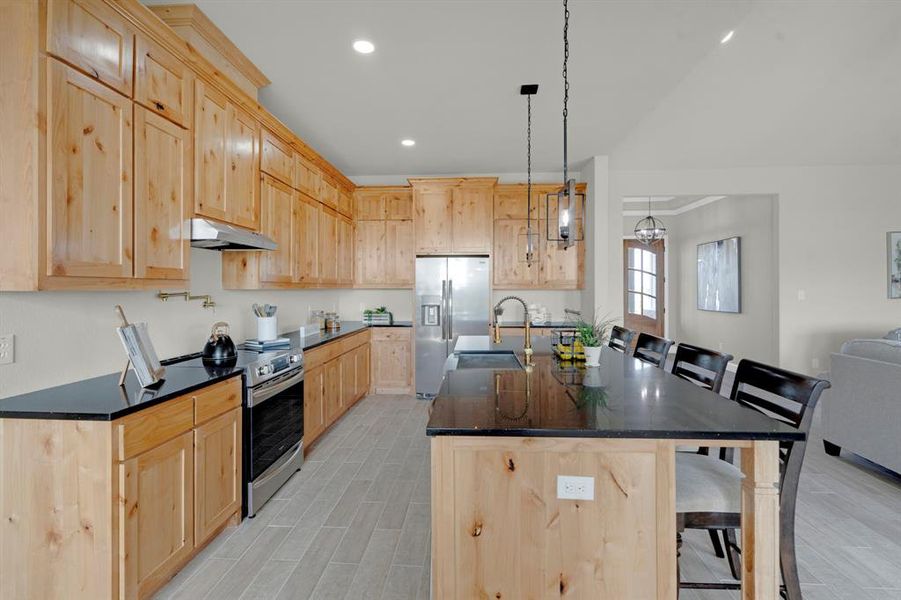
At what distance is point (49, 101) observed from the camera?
158 cm

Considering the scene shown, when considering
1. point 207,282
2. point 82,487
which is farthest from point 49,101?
point 207,282

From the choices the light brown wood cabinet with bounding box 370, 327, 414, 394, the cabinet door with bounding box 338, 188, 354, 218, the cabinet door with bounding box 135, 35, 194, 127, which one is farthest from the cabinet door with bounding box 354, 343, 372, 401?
the cabinet door with bounding box 135, 35, 194, 127

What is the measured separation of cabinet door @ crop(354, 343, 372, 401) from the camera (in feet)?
15.8

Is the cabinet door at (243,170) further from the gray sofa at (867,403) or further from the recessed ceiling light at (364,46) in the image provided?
the gray sofa at (867,403)

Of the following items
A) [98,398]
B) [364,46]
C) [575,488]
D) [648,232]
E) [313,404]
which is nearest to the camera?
[575,488]

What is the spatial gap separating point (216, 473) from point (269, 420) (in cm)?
50

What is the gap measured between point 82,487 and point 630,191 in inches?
225

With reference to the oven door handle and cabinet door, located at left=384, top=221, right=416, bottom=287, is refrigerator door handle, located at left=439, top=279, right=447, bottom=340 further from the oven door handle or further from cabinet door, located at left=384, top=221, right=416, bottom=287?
the oven door handle

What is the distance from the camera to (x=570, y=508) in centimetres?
134

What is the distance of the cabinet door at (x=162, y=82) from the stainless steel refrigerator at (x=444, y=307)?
3114 millimetres

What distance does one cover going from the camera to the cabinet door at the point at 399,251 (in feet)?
18.2

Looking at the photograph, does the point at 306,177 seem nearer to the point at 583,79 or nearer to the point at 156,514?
the point at 583,79

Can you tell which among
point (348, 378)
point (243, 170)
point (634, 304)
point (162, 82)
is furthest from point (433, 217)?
point (634, 304)

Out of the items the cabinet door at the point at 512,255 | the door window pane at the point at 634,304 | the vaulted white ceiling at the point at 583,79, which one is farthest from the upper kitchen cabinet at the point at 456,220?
the door window pane at the point at 634,304
